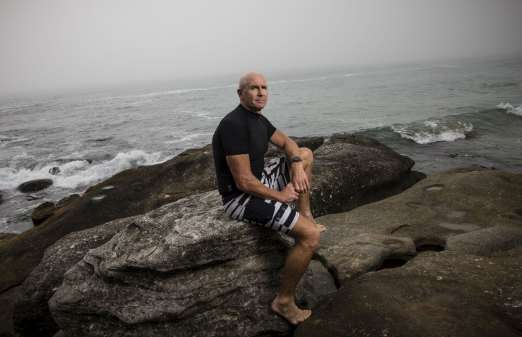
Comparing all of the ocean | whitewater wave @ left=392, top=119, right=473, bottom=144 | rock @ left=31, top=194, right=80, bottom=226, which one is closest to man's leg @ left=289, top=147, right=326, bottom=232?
rock @ left=31, top=194, right=80, bottom=226

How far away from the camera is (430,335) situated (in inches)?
124

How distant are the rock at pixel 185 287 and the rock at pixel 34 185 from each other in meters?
15.9

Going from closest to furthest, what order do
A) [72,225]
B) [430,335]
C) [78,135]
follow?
[430,335] < [72,225] < [78,135]

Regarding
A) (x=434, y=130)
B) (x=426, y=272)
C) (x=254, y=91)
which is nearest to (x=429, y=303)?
(x=426, y=272)

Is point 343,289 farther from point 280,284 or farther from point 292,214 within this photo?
point 292,214

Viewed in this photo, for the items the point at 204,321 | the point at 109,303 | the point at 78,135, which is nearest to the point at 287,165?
→ the point at 204,321

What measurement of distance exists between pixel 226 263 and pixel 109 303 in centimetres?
160

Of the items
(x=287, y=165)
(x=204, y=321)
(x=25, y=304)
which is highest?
(x=287, y=165)

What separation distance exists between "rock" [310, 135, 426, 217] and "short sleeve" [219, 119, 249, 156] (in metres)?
4.91

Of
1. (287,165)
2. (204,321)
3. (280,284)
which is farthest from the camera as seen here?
(287,165)

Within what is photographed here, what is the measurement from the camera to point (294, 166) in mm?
4523

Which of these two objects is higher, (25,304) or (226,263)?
(226,263)

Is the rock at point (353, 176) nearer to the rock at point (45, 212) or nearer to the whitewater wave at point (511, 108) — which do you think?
the rock at point (45, 212)

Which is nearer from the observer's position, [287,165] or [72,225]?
[287,165]
